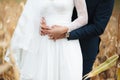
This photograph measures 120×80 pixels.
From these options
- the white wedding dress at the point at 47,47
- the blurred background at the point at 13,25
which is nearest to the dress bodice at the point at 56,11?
the white wedding dress at the point at 47,47

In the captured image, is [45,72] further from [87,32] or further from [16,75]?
[16,75]

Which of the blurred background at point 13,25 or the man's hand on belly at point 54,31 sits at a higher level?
the man's hand on belly at point 54,31

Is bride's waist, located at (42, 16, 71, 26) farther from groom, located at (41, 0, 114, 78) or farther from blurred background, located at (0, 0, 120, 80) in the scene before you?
blurred background, located at (0, 0, 120, 80)

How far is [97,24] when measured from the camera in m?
1.67

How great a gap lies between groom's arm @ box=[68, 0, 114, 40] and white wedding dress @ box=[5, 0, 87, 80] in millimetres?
25

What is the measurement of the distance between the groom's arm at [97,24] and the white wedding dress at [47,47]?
25 mm

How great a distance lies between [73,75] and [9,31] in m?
1.24

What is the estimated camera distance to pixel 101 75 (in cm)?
319

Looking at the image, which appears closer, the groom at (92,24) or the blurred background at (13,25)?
the groom at (92,24)

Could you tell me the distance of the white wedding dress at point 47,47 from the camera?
5.47ft

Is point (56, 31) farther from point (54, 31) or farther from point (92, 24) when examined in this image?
point (92, 24)

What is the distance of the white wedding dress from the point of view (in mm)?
1666

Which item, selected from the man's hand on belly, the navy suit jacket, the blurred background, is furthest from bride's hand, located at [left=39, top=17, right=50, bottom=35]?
the blurred background

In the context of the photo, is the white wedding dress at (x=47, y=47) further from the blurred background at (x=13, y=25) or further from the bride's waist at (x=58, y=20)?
the blurred background at (x=13, y=25)
